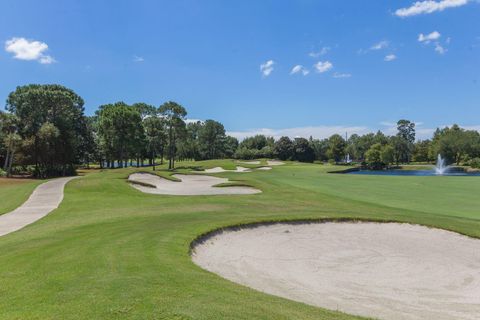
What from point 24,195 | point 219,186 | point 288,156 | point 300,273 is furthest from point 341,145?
point 300,273

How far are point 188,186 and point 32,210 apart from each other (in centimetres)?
1654

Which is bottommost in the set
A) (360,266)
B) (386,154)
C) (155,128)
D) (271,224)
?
(360,266)

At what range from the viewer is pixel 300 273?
9.76 meters

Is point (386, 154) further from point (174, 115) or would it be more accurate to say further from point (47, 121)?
point (47, 121)

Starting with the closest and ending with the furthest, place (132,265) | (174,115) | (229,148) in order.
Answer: (132,265)
(174,115)
(229,148)

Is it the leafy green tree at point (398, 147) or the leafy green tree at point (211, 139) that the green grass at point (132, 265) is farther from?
the leafy green tree at point (398, 147)

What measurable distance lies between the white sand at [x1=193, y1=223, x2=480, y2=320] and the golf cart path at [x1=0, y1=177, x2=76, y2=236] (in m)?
9.36

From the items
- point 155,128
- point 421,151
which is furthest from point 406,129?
point 155,128

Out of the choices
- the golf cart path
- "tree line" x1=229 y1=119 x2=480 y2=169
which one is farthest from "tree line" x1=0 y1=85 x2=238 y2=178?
"tree line" x1=229 y1=119 x2=480 y2=169

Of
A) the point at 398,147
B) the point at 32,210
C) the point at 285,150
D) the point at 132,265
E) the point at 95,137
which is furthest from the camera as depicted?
the point at 285,150

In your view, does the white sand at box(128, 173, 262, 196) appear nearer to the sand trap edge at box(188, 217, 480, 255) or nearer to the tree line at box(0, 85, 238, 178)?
the sand trap edge at box(188, 217, 480, 255)

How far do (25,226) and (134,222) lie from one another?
4927 millimetres

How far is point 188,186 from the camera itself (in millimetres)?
34719

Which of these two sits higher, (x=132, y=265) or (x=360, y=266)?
(x=132, y=265)
